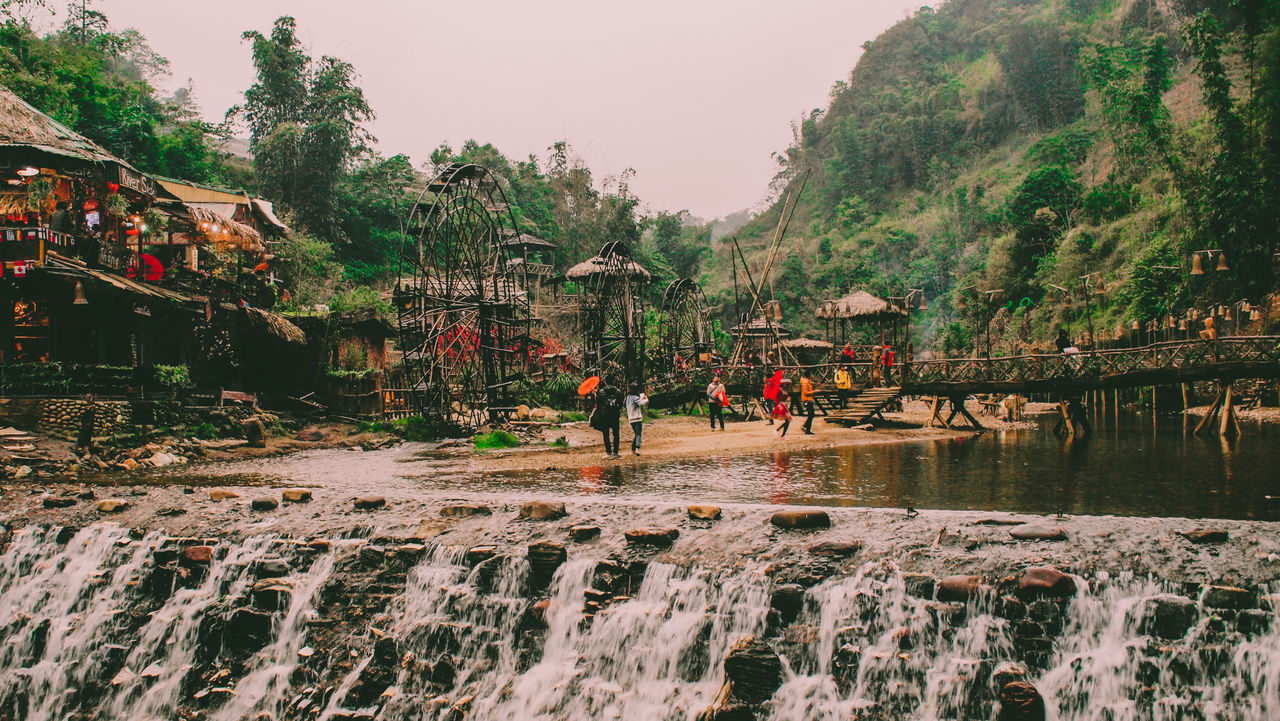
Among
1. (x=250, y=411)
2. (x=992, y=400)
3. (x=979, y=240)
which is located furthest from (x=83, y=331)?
(x=979, y=240)

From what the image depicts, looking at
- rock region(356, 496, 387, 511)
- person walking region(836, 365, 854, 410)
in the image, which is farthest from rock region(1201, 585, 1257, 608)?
person walking region(836, 365, 854, 410)

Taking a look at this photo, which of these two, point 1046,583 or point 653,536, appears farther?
point 653,536

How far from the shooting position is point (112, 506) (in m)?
9.73

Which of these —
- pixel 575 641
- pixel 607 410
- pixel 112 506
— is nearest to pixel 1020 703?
pixel 575 641

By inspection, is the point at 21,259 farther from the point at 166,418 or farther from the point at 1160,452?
the point at 1160,452

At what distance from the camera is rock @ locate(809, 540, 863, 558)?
6492 mm

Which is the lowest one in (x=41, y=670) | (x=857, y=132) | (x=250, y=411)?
(x=41, y=670)

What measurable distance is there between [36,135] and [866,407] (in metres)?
23.8

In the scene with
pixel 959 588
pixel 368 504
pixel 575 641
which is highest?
pixel 368 504

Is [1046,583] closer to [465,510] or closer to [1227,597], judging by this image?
[1227,597]

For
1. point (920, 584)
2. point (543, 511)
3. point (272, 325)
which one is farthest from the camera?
point (272, 325)

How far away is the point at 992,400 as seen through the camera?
2664 cm

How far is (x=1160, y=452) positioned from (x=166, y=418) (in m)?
22.3

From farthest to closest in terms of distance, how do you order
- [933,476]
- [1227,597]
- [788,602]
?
[933,476], [788,602], [1227,597]
